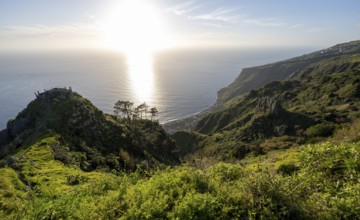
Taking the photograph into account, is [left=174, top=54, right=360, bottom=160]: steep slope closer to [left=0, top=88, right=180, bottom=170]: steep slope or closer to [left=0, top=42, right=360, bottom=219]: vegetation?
[left=0, top=42, right=360, bottom=219]: vegetation

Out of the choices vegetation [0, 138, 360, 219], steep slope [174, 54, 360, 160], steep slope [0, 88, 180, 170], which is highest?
vegetation [0, 138, 360, 219]

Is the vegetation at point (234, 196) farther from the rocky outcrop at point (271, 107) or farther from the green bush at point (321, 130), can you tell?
the rocky outcrop at point (271, 107)

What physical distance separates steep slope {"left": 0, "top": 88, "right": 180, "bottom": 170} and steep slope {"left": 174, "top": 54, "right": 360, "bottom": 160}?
2079 cm

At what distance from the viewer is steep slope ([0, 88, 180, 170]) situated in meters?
35.6

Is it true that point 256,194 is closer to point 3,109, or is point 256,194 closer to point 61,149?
point 61,149

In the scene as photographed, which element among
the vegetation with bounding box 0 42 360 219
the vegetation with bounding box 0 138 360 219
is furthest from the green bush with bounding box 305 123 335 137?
the vegetation with bounding box 0 138 360 219

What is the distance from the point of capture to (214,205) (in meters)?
8.52

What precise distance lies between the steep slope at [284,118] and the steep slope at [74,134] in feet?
68.2

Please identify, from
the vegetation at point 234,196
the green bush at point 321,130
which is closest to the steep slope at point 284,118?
the green bush at point 321,130

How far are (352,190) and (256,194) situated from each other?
3.03 m

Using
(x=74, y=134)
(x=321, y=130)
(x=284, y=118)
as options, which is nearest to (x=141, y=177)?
(x=74, y=134)

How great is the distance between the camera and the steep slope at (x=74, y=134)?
3562 centimetres

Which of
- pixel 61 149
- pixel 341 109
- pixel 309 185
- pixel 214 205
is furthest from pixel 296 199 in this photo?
pixel 341 109

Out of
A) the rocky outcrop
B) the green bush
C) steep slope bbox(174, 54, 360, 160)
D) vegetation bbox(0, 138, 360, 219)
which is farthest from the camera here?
the rocky outcrop
